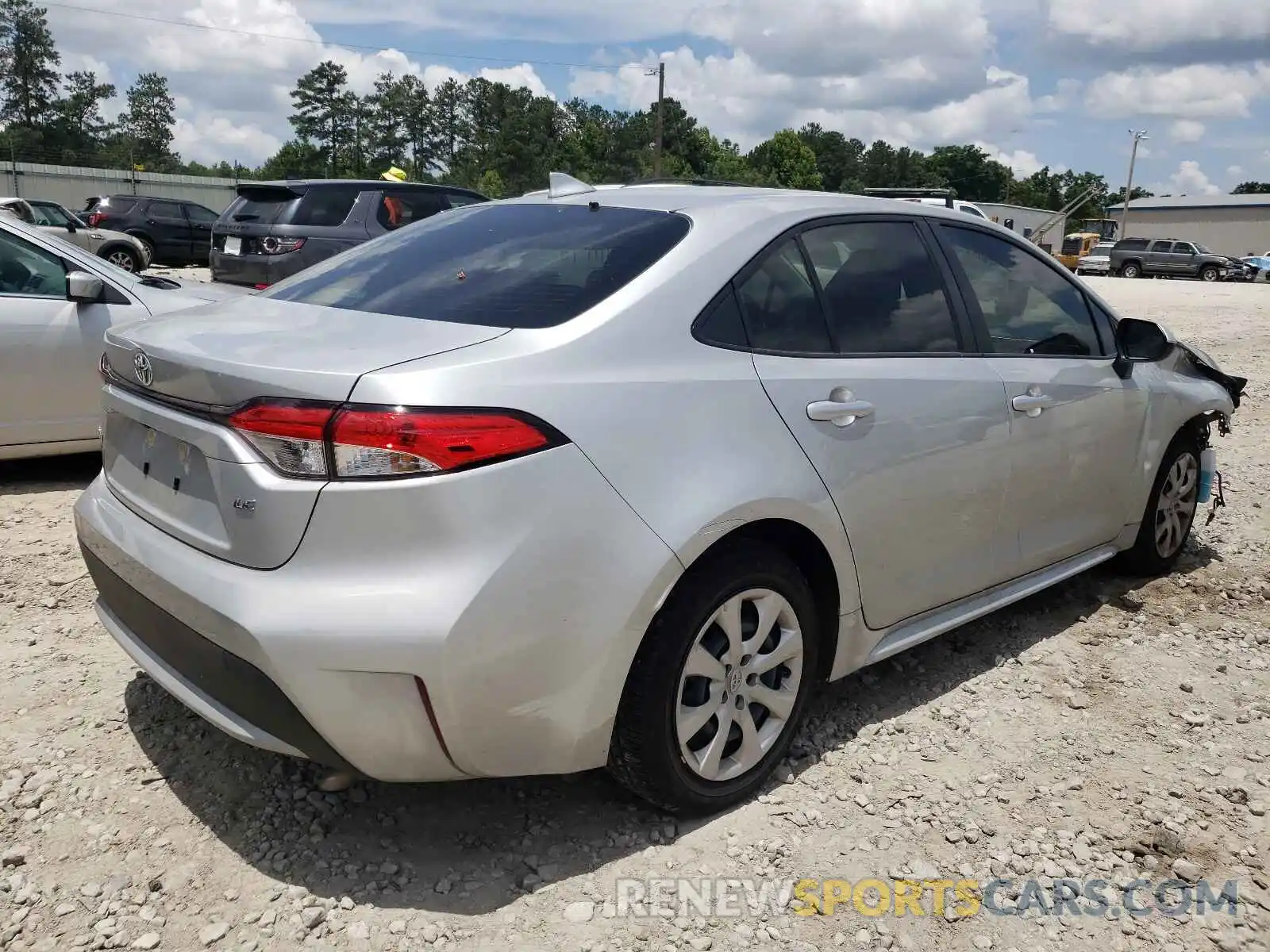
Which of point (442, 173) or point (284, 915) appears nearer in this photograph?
point (284, 915)

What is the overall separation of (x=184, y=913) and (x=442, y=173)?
307 feet

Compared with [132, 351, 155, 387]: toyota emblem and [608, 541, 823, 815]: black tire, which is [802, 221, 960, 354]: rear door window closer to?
[608, 541, 823, 815]: black tire

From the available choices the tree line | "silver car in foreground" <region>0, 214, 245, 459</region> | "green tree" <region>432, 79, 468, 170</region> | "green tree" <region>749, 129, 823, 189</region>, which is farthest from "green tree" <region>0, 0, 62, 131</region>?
"silver car in foreground" <region>0, 214, 245, 459</region>

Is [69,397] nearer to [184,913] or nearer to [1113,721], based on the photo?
[184,913]

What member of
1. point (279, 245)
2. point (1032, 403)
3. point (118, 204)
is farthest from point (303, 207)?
point (118, 204)

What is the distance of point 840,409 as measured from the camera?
287 cm

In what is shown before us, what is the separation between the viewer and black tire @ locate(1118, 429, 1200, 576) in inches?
179

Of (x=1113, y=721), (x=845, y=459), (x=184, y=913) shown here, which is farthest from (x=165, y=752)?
(x=1113, y=721)

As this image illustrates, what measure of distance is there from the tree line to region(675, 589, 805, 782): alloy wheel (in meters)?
59.9

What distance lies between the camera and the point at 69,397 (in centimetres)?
553

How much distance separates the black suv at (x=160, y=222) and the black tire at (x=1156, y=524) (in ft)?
77.9

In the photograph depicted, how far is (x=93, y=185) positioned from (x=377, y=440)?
184ft

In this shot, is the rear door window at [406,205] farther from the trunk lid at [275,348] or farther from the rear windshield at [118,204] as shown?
the rear windshield at [118,204]

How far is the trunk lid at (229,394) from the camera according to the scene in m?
2.21
